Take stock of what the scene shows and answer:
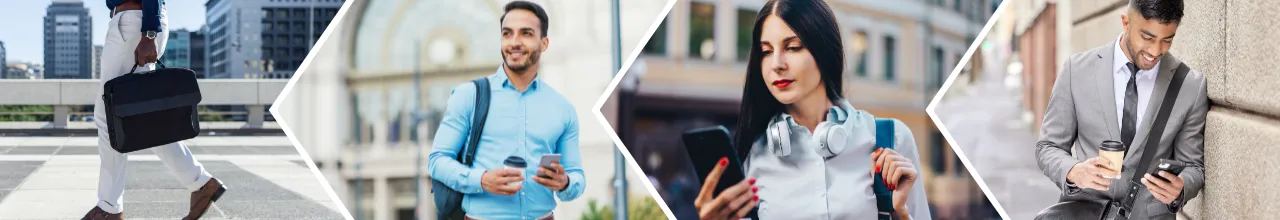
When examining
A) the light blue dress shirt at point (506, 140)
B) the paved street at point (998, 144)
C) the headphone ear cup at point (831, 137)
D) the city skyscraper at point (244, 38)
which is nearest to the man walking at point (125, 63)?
the light blue dress shirt at point (506, 140)

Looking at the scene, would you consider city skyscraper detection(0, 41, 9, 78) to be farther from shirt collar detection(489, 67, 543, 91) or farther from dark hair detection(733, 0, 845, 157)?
dark hair detection(733, 0, 845, 157)

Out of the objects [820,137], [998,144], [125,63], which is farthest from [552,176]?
[125,63]

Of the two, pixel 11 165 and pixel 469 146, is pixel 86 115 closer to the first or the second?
pixel 11 165

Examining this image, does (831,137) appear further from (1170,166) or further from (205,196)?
(205,196)

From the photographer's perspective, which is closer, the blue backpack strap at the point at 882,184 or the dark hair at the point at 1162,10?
the dark hair at the point at 1162,10

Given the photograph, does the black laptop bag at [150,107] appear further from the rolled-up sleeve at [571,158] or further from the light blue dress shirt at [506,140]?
the rolled-up sleeve at [571,158]

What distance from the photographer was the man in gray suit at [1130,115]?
278cm

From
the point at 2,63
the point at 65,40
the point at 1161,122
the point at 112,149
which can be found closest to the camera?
the point at 1161,122

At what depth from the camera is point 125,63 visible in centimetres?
397

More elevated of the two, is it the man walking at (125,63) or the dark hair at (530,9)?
the dark hair at (530,9)

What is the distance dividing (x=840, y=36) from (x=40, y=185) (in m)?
4.71

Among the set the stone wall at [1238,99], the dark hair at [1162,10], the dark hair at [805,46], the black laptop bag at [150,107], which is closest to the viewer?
the stone wall at [1238,99]

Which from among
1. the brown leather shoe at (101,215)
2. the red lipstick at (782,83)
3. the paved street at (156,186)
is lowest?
the paved street at (156,186)

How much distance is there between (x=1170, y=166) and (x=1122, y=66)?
0.26 meters
